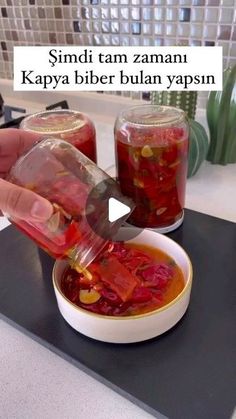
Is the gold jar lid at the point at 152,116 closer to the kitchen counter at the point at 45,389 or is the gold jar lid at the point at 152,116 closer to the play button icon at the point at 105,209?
the play button icon at the point at 105,209

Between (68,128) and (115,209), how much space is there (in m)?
0.16

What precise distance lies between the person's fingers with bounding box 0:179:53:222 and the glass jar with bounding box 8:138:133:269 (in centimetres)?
2

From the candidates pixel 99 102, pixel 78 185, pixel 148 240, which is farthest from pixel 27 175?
pixel 99 102

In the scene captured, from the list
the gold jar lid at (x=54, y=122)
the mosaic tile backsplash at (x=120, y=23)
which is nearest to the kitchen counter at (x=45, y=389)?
the gold jar lid at (x=54, y=122)

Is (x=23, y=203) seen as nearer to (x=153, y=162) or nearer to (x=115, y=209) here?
(x=115, y=209)

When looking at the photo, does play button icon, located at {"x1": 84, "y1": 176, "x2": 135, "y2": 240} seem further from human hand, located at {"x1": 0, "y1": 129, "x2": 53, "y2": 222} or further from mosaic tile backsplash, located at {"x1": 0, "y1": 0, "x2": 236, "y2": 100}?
mosaic tile backsplash, located at {"x1": 0, "y1": 0, "x2": 236, "y2": 100}

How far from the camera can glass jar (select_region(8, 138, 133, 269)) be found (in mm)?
345

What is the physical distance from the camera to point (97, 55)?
777 millimetres

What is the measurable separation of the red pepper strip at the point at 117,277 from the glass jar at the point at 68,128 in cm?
18

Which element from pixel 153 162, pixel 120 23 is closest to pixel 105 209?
pixel 153 162

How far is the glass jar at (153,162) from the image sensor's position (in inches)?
18.6

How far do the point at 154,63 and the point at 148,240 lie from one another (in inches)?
16.9

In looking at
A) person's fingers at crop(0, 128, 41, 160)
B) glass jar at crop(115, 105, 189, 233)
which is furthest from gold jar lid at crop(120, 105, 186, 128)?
person's fingers at crop(0, 128, 41, 160)

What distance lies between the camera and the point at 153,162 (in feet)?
1.55
